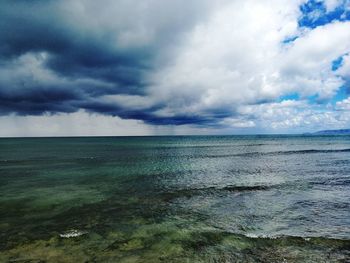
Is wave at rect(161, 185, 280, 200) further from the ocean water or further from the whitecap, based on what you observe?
the whitecap

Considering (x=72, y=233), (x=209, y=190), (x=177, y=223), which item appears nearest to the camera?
(x=72, y=233)

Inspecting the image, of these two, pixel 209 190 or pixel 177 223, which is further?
pixel 209 190

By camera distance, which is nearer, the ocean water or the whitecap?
the ocean water

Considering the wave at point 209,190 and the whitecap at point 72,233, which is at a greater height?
the whitecap at point 72,233

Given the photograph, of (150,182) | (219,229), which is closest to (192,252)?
(219,229)

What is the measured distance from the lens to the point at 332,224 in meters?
17.0

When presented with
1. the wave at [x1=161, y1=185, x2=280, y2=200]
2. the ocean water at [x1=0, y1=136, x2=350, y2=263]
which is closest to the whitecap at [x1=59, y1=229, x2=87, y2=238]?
the ocean water at [x1=0, y1=136, x2=350, y2=263]

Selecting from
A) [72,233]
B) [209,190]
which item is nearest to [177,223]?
[72,233]

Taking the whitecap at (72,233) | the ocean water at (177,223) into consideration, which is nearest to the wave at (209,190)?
the ocean water at (177,223)

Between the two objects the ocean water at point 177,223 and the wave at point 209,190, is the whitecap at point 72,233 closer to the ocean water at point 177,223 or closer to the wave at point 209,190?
the ocean water at point 177,223

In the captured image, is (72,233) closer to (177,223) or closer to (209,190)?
(177,223)

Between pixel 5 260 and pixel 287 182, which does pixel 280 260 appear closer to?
pixel 5 260

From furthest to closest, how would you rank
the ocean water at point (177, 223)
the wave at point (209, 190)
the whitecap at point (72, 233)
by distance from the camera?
1. the wave at point (209, 190)
2. the whitecap at point (72, 233)
3. the ocean water at point (177, 223)

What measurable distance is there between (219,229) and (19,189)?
26997 mm
